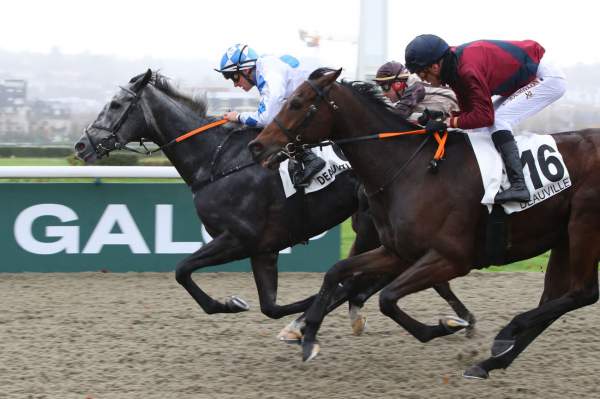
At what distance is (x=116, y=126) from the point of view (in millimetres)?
5742

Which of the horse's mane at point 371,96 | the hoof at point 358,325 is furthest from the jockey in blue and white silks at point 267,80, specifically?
the hoof at point 358,325

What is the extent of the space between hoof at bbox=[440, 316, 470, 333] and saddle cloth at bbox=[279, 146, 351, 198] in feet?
3.70

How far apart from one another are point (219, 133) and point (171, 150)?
33cm

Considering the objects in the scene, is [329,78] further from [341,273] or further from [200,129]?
[200,129]

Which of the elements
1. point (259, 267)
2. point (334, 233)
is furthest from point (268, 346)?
point (334, 233)

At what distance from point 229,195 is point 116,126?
2.87 feet

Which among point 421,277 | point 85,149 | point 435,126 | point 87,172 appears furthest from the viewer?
point 87,172

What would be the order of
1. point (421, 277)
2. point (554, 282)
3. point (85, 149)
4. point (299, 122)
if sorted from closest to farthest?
1. point (421, 277)
2. point (299, 122)
3. point (554, 282)
4. point (85, 149)

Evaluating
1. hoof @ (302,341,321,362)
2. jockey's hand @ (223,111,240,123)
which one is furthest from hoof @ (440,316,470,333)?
jockey's hand @ (223,111,240,123)

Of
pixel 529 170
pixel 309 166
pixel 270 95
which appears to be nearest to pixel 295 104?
pixel 270 95

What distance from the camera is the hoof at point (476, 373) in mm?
4547

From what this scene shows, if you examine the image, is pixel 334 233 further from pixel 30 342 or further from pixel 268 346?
pixel 30 342

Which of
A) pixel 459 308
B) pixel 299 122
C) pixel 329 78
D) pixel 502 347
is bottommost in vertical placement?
pixel 459 308

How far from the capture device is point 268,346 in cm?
540
